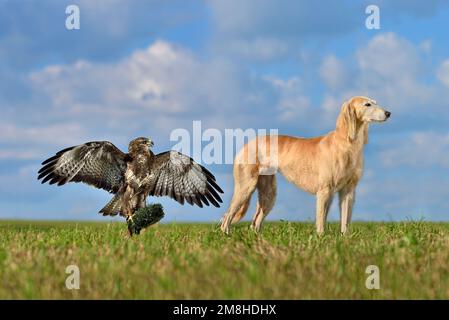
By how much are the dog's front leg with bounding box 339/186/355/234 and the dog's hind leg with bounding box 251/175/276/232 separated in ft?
4.67

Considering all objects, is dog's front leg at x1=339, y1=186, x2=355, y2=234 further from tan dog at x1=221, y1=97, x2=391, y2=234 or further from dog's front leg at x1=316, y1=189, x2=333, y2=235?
dog's front leg at x1=316, y1=189, x2=333, y2=235

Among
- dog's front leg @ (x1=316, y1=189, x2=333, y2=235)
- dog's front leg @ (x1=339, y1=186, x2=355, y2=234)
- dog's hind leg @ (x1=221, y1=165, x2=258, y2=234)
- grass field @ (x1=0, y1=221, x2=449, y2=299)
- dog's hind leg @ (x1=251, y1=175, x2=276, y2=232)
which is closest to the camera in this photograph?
grass field @ (x1=0, y1=221, x2=449, y2=299)

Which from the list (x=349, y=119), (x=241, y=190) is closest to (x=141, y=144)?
(x=241, y=190)

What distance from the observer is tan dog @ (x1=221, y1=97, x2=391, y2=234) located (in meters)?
12.4

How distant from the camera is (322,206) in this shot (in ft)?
40.3

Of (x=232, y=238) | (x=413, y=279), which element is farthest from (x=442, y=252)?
(x=232, y=238)

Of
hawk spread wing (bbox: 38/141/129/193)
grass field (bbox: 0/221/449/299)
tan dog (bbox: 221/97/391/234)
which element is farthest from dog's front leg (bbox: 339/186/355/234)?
hawk spread wing (bbox: 38/141/129/193)

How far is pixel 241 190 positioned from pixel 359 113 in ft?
8.59

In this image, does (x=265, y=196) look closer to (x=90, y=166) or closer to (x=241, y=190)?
(x=241, y=190)

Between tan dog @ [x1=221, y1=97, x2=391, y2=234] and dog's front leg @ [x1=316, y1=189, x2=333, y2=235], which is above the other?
tan dog @ [x1=221, y1=97, x2=391, y2=234]

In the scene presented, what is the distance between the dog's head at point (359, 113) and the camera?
40.5 feet

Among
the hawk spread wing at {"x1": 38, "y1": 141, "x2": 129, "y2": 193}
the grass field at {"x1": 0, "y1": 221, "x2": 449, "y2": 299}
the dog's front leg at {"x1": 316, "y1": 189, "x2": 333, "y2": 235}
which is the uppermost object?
the hawk spread wing at {"x1": 38, "y1": 141, "x2": 129, "y2": 193}
